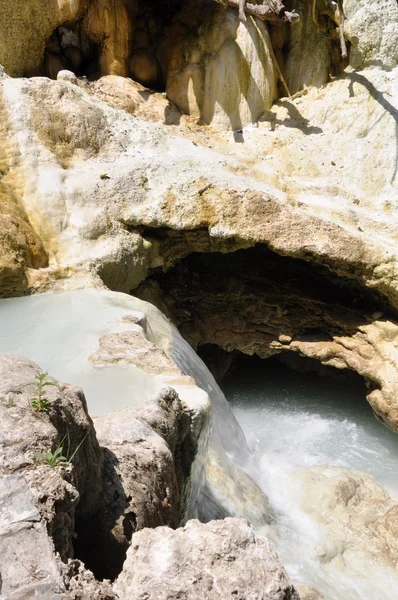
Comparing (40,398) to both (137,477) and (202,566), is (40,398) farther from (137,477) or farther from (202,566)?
(202,566)

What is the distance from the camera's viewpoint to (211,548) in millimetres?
1814

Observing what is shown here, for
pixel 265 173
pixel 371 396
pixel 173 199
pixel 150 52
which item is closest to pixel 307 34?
pixel 150 52

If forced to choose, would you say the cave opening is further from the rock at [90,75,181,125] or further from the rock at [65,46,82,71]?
the rock at [65,46,82,71]

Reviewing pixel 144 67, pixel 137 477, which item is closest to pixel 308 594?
pixel 137 477

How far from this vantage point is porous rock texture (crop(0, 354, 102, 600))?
1602mm

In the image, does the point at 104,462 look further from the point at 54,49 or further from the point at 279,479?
the point at 54,49

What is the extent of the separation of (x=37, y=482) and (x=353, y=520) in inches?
178

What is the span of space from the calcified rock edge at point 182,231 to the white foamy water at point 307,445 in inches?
12.0

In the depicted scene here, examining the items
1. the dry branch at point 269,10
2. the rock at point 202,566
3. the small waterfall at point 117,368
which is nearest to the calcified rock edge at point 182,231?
the rock at point 202,566

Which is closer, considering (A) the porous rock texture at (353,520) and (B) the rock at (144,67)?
(A) the porous rock texture at (353,520)

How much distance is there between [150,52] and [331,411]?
7.48m

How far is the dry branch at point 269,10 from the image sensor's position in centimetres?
909

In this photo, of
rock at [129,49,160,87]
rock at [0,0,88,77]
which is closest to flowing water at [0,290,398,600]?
rock at [0,0,88,77]

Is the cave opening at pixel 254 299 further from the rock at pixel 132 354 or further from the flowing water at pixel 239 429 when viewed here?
the rock at pixel 132 354
